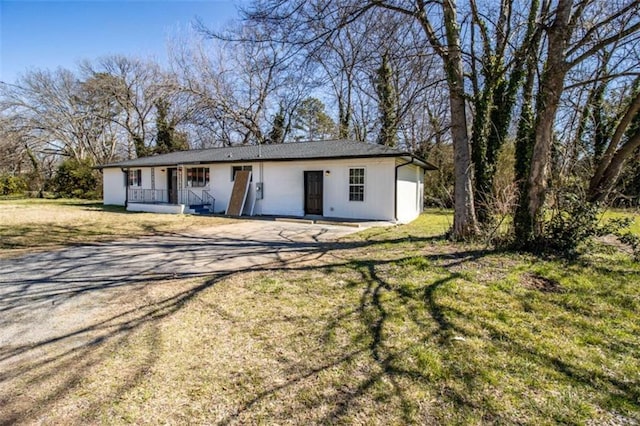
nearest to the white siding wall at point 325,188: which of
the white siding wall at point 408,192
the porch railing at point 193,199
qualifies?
the white siding wall at point 408,192

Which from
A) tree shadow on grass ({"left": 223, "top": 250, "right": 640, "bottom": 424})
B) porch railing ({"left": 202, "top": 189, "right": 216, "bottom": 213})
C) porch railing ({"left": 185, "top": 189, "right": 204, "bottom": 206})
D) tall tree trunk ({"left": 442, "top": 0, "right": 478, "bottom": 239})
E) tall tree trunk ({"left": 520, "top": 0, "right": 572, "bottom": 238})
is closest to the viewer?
tree shadow on grass ({"left": 223, "top": 250, "right": 640, "bottom": 424})

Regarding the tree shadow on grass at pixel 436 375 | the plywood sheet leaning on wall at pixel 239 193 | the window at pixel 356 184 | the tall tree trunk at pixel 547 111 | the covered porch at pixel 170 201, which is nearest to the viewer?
the tree shadow on grass at pixel 436 375

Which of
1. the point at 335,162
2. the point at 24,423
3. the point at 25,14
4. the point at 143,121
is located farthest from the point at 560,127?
the point at 143,121

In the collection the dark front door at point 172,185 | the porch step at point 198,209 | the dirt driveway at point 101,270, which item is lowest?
the dirt driveway at point 101,270

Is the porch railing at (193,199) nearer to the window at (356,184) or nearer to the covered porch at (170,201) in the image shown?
the covered porch at (170,201)

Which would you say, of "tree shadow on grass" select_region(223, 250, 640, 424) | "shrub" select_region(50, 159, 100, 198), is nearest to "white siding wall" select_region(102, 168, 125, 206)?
"shrub" select_region(50, 159, 100, 198)

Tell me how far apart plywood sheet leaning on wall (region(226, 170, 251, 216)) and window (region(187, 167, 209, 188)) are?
2161 mm

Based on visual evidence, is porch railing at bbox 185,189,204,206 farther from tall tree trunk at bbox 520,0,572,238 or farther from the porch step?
tall tree trunk at bbox 520,0,572,238

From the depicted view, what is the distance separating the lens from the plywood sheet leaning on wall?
14.3 metres

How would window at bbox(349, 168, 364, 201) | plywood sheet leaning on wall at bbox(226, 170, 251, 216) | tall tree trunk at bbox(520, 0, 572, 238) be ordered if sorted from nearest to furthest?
tall tree trunk at bbox(520, 0, 572, 238), window at bbox(349, 168, 364, 201), plywood sheet leaning on wall at bbox(226, 170, 251, 216)

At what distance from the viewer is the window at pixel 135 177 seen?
19.0 metres

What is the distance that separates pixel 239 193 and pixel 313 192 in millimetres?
3388

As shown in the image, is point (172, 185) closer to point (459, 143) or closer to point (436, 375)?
point (459, 143)

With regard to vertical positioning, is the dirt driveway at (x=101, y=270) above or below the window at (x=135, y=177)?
below
